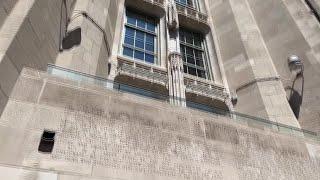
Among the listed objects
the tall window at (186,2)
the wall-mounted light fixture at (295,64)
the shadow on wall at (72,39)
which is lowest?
the shadow on wall at (72,39)

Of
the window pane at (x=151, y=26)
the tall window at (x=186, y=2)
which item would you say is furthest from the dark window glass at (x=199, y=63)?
the tall window at (x=186, y=2)

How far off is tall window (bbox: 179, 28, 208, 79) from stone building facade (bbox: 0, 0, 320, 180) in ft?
4.93

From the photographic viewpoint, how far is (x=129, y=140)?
8031mm

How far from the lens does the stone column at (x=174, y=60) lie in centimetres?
1569

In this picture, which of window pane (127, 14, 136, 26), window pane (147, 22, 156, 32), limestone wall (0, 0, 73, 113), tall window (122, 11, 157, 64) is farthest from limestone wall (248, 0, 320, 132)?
limestone wall (0, 0, 73, 113)

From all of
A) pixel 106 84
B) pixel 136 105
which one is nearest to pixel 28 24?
pixel 106 84

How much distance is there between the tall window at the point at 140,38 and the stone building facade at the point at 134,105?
0.18 metres

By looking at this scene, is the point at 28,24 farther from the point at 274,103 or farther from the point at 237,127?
the point at 274,103

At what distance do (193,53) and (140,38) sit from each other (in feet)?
11.3

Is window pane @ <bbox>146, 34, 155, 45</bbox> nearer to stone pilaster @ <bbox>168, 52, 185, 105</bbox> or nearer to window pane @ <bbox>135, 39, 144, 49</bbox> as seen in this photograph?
window pane @ <bbox>135, 39, 144, 49</bbox>

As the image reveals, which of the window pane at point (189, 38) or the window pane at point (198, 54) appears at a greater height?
the window pane at point (189, 38)

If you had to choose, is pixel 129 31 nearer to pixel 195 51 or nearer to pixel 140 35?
pixel 140 35

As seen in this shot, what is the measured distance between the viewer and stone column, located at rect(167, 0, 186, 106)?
618 inches

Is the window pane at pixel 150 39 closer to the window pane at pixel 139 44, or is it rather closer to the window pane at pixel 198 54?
the window pane at pixel 139 44
